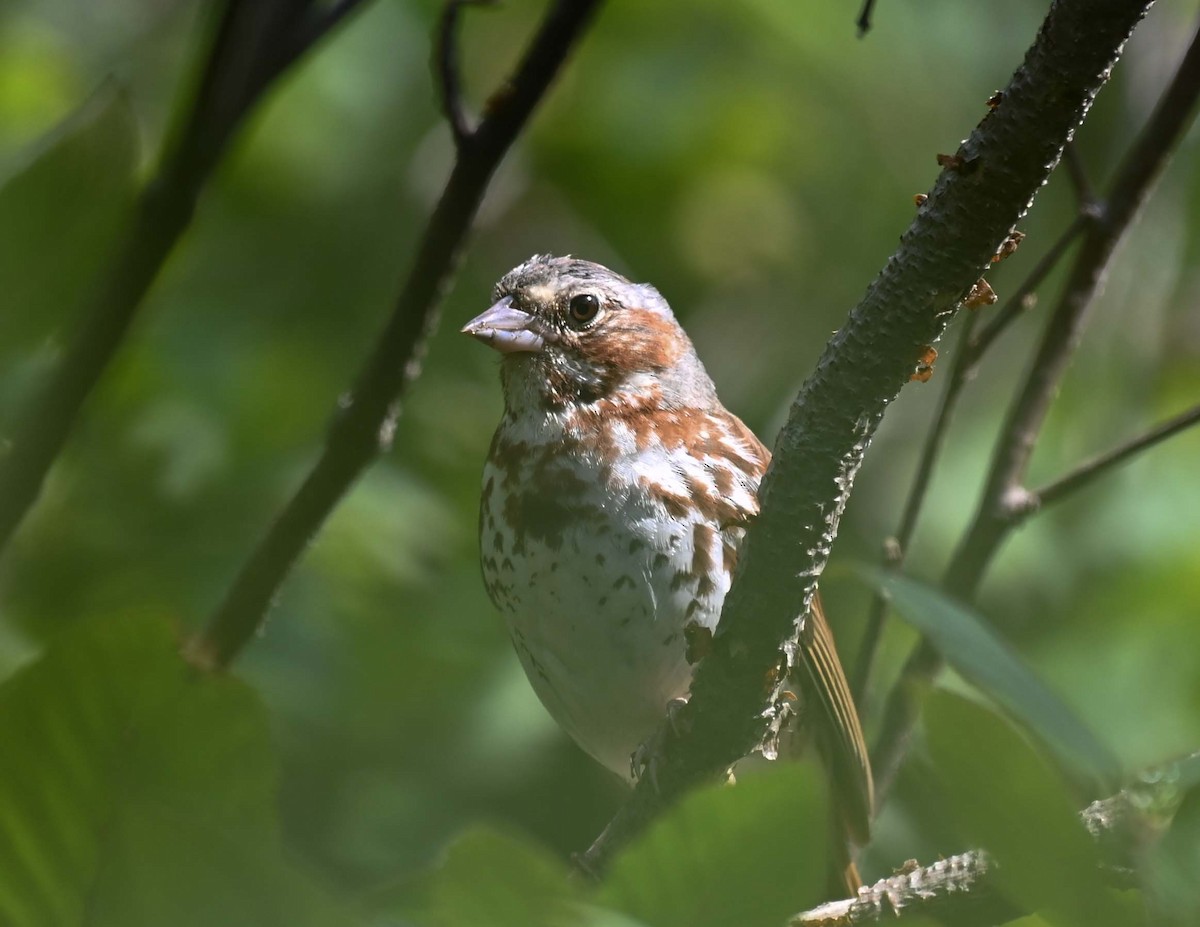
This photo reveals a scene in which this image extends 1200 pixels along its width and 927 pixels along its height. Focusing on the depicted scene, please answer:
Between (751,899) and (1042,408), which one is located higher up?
(751,899)

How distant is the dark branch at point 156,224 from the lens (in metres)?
2.27

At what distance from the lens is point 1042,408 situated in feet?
14.0

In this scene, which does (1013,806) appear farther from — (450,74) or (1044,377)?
(1044,377)

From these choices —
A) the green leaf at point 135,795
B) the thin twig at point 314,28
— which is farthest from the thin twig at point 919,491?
the green leaf at point 135,795

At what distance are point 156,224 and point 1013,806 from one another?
222cm

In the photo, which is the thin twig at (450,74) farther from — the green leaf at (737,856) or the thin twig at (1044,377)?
the green leaf at (737,856)

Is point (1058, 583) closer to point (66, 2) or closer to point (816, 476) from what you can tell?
point (816, 476)

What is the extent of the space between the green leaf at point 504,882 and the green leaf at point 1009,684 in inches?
19.9

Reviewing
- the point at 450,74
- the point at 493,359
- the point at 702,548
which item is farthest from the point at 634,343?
the point at 450,74

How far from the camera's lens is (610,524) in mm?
3904

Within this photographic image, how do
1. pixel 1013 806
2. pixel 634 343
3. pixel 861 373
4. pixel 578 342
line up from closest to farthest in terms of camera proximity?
pixel 1013 806
pixel 861 373
pixel 578 342
pixel 634 343

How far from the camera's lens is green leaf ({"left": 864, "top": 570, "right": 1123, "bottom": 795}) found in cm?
136

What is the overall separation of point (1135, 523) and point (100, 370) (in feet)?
11.6

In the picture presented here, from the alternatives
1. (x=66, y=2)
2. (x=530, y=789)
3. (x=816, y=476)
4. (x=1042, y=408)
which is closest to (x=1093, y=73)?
(x=816, y=476)
